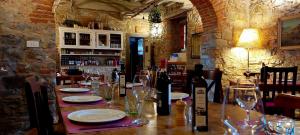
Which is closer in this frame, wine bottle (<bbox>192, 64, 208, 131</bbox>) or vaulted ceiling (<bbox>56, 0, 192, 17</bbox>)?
wine bottle (<bbox>192, 64, 208, 131</bbox>)

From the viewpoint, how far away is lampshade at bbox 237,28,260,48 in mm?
4188

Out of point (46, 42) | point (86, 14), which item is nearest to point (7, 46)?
point (46, 42)

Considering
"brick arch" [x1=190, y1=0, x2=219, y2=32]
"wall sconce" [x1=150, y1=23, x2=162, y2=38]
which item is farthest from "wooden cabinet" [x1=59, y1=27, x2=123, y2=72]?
"brick arch" [x1=190, y1=0, x2=219, y2=32]

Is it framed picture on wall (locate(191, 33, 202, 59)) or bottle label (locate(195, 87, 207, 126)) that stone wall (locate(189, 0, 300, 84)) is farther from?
bottle label (locate(195, 87, 207, 126))

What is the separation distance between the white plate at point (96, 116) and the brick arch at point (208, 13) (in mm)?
3362

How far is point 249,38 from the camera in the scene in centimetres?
420

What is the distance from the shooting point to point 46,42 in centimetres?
336

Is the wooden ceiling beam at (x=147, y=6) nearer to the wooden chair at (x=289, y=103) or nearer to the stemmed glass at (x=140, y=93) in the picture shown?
the stemmed glass at (x=140, y=93)

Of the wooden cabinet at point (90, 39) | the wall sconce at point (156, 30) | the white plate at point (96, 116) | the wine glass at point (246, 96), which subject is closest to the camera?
the wine glass at point (246, 96)

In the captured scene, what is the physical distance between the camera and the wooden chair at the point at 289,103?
124 centimetres

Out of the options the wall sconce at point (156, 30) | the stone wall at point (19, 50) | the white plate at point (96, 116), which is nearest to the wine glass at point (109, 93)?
the white plate at point (96, 116)

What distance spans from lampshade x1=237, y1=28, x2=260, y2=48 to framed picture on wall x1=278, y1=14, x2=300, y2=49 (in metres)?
0.37

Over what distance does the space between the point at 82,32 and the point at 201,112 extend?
7291mm

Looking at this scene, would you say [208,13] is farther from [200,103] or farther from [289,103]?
[200,103]
